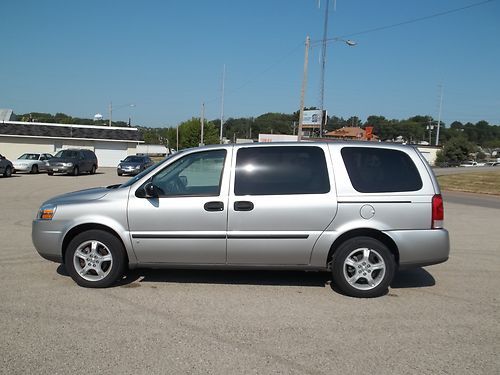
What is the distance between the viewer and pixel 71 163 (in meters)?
27.1

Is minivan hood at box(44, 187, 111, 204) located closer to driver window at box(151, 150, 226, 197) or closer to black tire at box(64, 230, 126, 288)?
black tire at box(64, 230, 126, 288)

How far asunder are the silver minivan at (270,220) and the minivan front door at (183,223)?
0.01m

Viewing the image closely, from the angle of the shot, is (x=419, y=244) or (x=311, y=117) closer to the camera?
(x=419, y=244)

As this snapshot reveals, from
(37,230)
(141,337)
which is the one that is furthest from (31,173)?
(141,337)

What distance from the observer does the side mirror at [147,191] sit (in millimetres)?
4883

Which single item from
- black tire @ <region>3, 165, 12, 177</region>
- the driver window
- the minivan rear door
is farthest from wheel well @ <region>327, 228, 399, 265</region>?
black tire @ <region>3, 165, 12, 177</region>

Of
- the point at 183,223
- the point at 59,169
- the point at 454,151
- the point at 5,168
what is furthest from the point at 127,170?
the point at 454,151

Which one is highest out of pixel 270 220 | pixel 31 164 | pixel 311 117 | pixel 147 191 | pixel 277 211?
pixel 311 117

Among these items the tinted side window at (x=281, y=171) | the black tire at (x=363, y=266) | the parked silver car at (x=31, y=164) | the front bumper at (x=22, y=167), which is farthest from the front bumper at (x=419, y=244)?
the front bumper at (x=22, y=167)

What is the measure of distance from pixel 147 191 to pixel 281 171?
1549 mm

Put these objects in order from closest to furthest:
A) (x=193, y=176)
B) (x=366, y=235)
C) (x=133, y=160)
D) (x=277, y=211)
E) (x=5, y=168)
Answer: (x=277, y=211), (x=366, y=235), (x=193, y=176), (x=5, y=168), (x=133, y=160)

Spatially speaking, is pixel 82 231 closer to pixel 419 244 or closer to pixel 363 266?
pixel 363 266

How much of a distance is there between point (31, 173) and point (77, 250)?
26.4 meters

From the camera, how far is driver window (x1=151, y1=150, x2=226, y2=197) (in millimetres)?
4988
